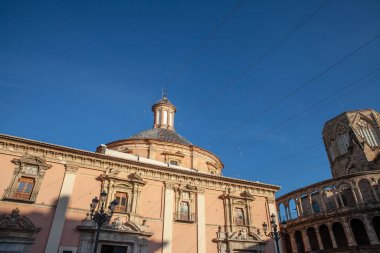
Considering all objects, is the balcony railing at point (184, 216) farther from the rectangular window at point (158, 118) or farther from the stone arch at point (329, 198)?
the stone arch at point (329, 198)

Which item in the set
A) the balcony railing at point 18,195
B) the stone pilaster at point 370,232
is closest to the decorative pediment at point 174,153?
the balcony railing at point 18,195

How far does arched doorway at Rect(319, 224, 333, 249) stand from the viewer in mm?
26562

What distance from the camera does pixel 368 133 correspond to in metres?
38.3

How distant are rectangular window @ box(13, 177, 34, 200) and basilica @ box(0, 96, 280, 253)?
1.8 inches

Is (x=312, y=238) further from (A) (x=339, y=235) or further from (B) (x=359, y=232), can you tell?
(B) (x=359, y=232)

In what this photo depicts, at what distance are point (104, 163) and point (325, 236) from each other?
23.8 metres

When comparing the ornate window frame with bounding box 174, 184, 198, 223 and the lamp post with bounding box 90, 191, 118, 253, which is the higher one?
the ornate window frame with bounding box 174, 184, 198, 223

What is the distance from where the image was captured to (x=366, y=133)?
38281 millimetres

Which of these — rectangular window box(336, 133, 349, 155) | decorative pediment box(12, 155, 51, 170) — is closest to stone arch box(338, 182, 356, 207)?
rectangular window box(336, 133, 349, 155)

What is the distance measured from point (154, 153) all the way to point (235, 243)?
9.14m

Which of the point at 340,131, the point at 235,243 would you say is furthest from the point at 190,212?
the point at 340,131

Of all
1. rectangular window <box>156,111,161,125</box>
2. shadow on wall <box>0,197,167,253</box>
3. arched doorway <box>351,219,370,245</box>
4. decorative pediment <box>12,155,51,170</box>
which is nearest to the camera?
shadow on wall <box>0,197,167,253</box>

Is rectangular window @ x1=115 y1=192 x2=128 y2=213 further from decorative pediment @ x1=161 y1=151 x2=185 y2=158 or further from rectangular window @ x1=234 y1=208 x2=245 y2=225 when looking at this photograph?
rectangular window @ x1=234 y1=208 x2=245 y2=225

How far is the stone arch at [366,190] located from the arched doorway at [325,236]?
15.7ft
